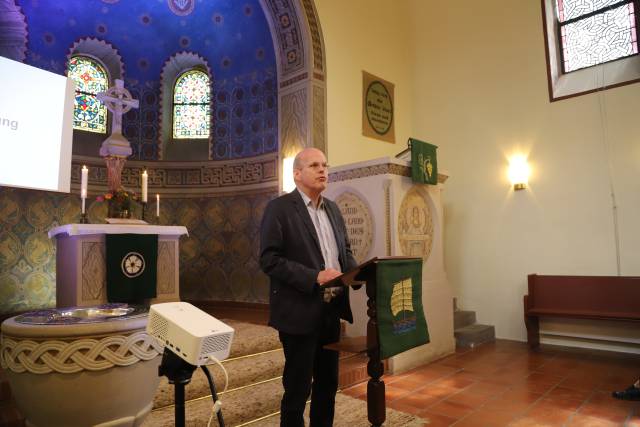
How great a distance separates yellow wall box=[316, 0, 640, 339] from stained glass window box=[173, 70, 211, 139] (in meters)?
2.71

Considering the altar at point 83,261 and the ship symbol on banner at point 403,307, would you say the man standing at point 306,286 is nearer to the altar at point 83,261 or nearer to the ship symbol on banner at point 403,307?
the ship symbol on banner at point 403,307

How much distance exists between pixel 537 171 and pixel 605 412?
3369 mm

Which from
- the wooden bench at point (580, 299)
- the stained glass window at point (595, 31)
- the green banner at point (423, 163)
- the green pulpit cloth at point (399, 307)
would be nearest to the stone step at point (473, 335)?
the wooden bench at point (580, 299)

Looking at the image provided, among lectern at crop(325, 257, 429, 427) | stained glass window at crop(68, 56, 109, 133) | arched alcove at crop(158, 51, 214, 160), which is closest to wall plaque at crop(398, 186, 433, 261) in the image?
lectern at crop(325, 257, 429, 427)

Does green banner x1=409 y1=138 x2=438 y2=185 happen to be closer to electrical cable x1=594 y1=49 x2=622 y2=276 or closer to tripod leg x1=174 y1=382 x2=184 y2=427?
electrical cable x1=594 y1=49 x2=622 y2=276

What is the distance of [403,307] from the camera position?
7.23 ft

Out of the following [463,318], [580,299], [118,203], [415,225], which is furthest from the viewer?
[463,318]

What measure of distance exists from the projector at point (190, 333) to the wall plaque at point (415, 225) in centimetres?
341

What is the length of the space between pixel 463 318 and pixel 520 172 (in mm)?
2116

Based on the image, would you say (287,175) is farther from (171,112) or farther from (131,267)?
(171,112)

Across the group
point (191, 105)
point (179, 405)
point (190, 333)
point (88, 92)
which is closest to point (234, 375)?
point (179, 405)

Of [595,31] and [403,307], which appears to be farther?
[595,31]

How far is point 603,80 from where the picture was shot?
5379 millimetres

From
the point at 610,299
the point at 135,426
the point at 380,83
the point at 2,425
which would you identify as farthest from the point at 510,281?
the point at 2,425
